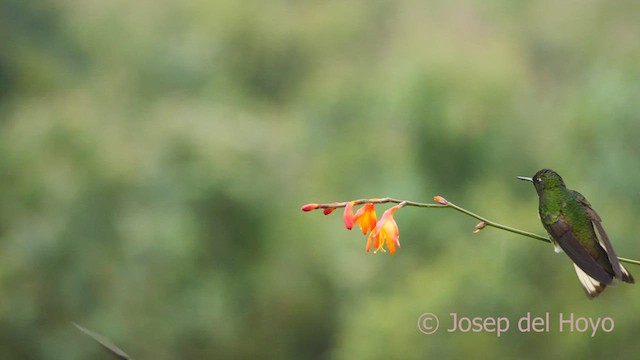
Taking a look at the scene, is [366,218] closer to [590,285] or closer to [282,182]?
[590,285]

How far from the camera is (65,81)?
8258 millimetres

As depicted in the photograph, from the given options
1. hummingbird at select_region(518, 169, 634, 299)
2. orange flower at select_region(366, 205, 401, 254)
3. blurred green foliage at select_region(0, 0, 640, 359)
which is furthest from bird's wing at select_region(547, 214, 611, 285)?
blurred green foliage at select_region(0, 0, 640, 359)

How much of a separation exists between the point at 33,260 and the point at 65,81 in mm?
2647

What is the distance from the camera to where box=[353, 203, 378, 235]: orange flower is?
2.17 feet

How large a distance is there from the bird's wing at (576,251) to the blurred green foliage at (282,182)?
173 inches

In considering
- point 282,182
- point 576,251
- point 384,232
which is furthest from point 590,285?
point 282,182

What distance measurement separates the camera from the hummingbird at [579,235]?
549mm

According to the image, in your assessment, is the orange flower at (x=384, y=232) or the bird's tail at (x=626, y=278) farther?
the orange flower at (x=384, y=232)

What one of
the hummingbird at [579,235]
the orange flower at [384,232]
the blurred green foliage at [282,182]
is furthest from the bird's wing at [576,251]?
the blurred green foliage at [282,182]

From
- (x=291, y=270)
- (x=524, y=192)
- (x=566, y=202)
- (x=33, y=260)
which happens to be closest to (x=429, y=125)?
(x=524, y=192)

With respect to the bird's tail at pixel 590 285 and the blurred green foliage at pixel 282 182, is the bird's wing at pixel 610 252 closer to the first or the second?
the bird's tail at pixel 590 285

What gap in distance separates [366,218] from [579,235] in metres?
0.15

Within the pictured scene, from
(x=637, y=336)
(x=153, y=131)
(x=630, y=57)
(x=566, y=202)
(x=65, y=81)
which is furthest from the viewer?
(x=65, y=81)

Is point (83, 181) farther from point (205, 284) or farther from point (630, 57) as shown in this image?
point (630, 57)
